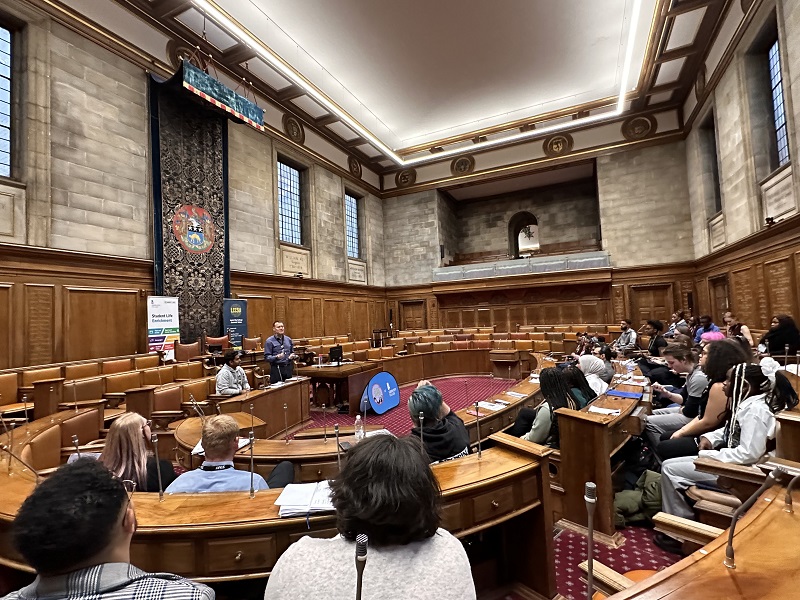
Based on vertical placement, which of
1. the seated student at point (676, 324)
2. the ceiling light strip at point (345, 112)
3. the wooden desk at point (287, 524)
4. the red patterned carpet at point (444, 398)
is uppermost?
the ceiling light strip at point (345, 112)

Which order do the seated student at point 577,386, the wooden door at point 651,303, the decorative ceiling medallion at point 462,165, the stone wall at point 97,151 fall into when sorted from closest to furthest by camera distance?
the seated student at point 577,386
the stone wall at point 97,151
the wooden door at point 651,303
the decorative ceiling medallion at point 462,165

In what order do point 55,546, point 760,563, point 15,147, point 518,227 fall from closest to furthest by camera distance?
point 55,546 < point 760,563 < point 15,147 < point 518,227

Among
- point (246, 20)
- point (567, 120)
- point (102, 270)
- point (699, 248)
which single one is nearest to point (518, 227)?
point (567, 120)

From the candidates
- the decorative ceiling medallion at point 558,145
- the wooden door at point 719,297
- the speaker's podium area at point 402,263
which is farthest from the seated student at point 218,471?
the decorative ceiling medallion at point 558,145

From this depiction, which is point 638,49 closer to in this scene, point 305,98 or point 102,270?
Answer: point 305,98

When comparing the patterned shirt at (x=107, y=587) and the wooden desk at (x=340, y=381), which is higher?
the patterned shirt at (x=107, y=587)

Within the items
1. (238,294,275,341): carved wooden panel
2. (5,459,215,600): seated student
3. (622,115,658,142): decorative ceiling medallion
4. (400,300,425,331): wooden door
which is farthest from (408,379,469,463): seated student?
(622,115,658,142): decorative ceiling medallion

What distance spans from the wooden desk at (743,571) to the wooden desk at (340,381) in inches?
210

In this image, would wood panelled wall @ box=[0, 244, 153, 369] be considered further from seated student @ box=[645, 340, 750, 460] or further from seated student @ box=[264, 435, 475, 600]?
seated student @ box=[645, 340, 750, 460]

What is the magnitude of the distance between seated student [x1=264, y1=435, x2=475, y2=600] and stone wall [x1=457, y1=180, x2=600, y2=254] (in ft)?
57.7

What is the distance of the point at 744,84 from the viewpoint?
7.82 metres

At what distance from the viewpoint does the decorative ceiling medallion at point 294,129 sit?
12.1m

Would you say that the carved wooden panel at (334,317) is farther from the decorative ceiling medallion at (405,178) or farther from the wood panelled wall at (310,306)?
the decorative ceiling medallion at (405,178)

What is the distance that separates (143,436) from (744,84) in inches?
439
